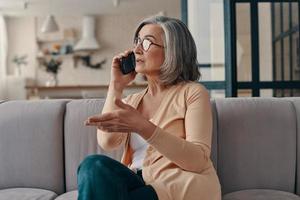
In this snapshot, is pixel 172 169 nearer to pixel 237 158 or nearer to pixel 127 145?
pixel 127 145

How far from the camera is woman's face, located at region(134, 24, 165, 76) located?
1.47 metres

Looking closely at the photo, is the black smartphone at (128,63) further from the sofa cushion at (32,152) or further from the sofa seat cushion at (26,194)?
the sofa seat cushion at (26,194)

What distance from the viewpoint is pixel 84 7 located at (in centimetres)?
753

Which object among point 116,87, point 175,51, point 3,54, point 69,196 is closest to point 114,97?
point 116,87

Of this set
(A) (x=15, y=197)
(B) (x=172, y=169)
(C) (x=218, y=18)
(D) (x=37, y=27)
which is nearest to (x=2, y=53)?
(D) (x=37, y=27)

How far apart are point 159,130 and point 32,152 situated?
98 cm

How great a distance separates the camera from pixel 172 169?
130cm

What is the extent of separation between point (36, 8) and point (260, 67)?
5812 millimetres

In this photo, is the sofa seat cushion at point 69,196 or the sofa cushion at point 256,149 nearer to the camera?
the sofa seat cushion at point 69,196

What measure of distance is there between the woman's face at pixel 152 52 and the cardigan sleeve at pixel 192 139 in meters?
0.18

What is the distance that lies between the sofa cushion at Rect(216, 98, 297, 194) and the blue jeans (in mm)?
763

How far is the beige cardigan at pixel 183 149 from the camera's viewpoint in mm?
1208

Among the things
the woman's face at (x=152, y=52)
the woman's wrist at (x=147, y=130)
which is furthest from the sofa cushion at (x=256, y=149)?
the woman's wrist at (x=147, y=130)

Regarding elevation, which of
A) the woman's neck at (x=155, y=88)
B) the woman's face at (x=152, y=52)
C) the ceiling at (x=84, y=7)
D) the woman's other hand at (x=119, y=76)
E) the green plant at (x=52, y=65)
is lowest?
the woman's neck at (x=155, y=88)
